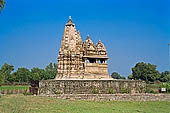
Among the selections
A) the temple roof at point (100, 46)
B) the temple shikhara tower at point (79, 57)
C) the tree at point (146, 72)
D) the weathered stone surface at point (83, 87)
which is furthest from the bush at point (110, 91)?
the tree at point (146, 72)

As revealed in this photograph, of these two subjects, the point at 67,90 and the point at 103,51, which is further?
the point at 103,51

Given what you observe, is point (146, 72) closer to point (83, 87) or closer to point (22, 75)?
point (22, 75)

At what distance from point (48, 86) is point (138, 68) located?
55.8m

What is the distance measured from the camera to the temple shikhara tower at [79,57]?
26844 mm

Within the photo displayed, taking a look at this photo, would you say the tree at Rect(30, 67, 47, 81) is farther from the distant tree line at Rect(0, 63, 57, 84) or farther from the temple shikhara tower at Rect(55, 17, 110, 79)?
the temple shikhara tower at Rect(55, 17, 110, 79)

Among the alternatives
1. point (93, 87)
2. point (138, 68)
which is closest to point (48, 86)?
point (93, 87)

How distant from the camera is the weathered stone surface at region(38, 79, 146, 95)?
75.0 feet

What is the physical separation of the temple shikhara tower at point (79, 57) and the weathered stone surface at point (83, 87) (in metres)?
3.26

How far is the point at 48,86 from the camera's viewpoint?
2344 cm

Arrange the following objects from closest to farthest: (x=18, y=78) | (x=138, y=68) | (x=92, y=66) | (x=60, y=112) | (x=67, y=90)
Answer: (x=60, y=112) < (x=67, y=90) < (x=92, y=66) < (x=18, y=78) < (x=138, y=68)

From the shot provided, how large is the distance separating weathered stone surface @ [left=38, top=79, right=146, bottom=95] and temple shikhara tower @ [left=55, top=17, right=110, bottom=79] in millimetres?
3263

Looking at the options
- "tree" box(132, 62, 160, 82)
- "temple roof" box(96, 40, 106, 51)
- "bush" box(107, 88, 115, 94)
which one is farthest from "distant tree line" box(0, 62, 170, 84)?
"bush" box(107, 88, 115, 94)

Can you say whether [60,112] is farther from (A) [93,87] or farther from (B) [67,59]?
(B) [67,59]

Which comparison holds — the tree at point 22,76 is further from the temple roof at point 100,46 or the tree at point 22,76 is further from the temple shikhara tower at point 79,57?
the temple roof at point 100,46
